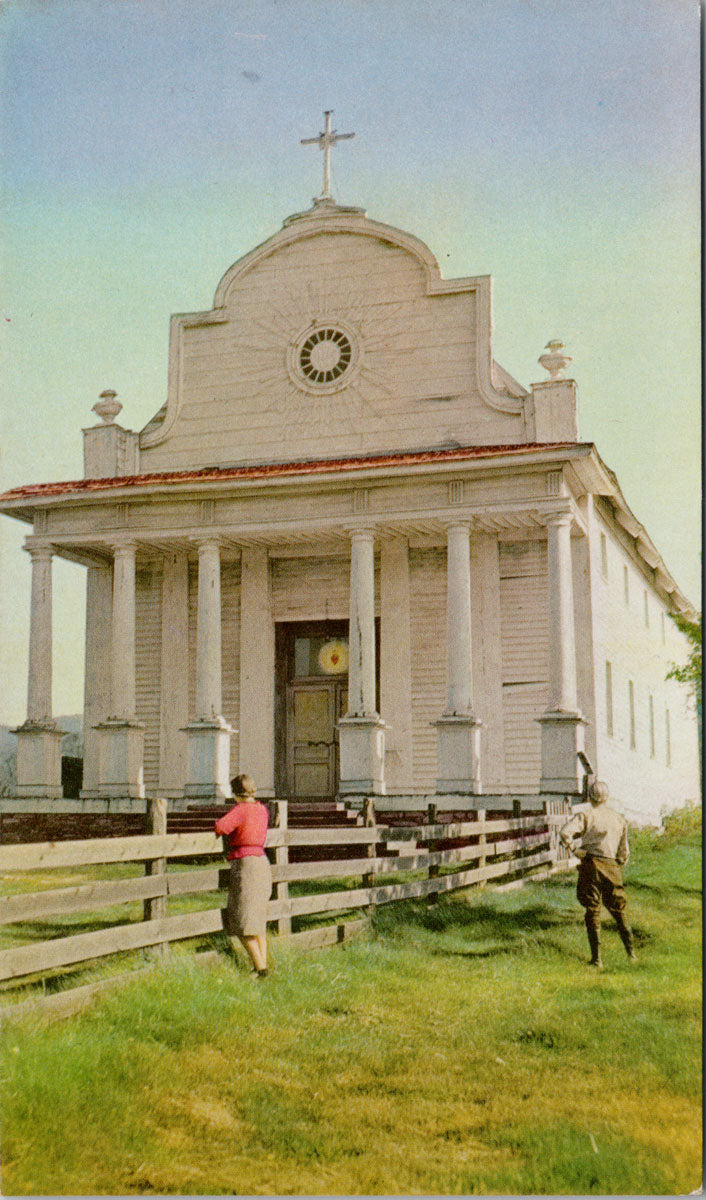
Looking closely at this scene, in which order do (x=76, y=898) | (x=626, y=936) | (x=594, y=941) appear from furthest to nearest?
(x=594, y=941)
(x=626, y=936)
(x=76, y=898)

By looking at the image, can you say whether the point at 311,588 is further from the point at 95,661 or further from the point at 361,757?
the point at 95,661

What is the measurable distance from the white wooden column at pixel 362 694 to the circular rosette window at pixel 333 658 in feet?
6.43

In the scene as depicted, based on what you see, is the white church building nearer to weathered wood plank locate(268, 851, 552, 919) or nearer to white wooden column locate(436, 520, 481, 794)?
white wooden column locate(436, 520, 481, 794)

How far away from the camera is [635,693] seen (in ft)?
71.2

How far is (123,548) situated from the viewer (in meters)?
18.7

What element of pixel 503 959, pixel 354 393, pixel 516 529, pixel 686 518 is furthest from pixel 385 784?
pixel 686 518

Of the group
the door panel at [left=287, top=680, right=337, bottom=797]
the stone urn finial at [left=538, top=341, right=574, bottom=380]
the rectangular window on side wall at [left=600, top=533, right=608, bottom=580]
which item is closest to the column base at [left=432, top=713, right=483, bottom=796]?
the door panel at [left=287, top=680, right=337, bottom=797]

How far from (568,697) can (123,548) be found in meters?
7.23

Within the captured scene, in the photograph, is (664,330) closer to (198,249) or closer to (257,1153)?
(198,249)

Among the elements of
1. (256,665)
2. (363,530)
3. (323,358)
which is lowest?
(256,665)

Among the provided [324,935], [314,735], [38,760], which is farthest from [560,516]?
[324,935]

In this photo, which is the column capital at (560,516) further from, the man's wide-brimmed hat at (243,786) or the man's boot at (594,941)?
the man's wide-brimmed hat at (243,786)

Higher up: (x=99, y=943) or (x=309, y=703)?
(x=309, y=703)

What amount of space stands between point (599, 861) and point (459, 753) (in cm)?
810
